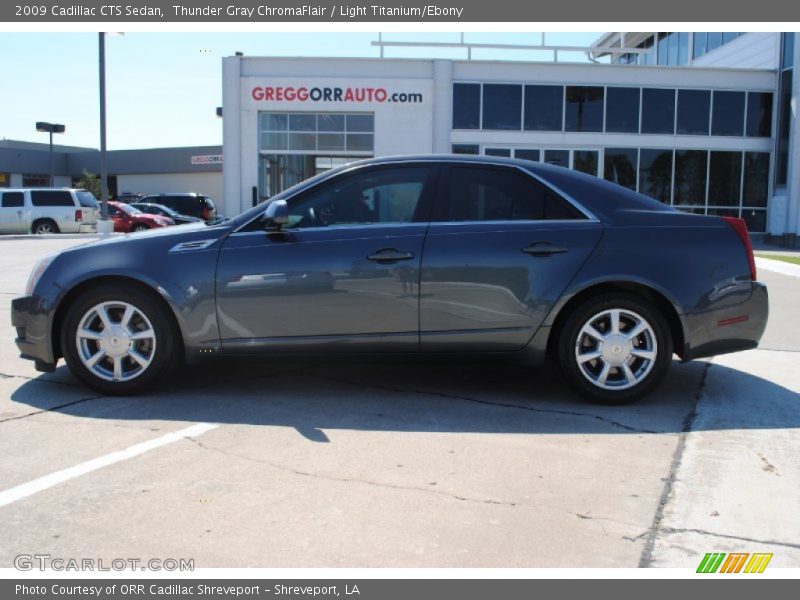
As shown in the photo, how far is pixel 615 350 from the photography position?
16.5 feet

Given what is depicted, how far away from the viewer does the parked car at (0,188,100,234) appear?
2602 cm

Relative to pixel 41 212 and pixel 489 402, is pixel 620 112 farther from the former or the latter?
pixel 489 402

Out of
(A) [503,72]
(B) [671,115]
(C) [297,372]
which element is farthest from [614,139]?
(C) [297,372]

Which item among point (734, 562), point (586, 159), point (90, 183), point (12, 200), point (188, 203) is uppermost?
point (90, 183)

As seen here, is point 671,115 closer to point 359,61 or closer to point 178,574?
point 359,61

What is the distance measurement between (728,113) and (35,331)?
84.1 feet

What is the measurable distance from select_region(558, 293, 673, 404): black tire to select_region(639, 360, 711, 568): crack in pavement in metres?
0.37

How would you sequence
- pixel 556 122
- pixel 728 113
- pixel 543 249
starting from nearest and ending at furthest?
pixel 543 249 < pixel 556 122 < pixel 728 113

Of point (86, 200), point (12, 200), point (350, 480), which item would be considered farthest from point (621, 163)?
point (350, 480)

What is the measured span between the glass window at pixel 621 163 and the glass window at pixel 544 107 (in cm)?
196

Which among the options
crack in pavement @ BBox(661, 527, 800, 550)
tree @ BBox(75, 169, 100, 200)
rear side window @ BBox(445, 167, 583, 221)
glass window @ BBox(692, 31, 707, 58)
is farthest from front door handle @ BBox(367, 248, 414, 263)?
tree @ BBox(75, 169, 100, 200)

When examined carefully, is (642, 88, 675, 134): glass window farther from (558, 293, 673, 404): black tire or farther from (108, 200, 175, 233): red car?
(558, 293, 673, 404): black tire

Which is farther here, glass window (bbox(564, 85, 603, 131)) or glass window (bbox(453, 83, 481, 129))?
glass window (bbox(564, 85, 603, 131))

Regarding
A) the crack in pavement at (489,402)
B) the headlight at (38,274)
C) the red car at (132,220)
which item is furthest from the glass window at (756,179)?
the headlight at (38,274)
